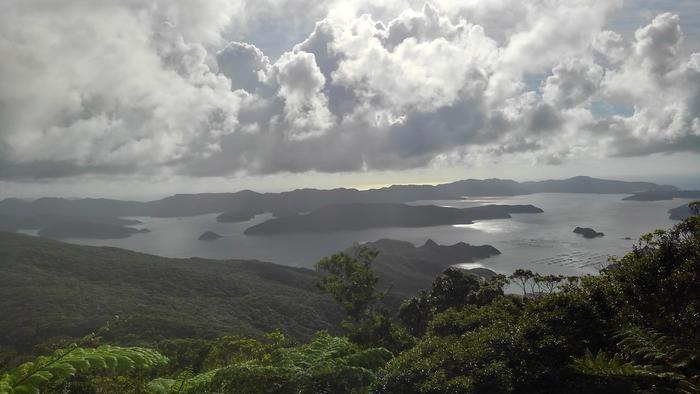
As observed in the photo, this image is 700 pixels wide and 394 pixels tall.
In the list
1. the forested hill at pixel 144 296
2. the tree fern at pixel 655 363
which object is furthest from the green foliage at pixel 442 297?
the forested hill at pixel 144 296

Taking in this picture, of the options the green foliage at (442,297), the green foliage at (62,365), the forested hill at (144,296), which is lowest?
the forested hill at (144,296)

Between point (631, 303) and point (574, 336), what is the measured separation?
2386 mm

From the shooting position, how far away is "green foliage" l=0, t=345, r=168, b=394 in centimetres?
516

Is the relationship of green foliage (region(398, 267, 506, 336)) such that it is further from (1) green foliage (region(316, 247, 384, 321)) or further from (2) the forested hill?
(2) the forested hill

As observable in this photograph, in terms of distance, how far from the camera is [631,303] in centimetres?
995

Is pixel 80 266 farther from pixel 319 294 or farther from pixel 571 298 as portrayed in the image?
pixel 571 298

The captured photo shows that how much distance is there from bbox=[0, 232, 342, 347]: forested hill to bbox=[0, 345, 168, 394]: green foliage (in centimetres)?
6933

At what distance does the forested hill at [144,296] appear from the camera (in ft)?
290

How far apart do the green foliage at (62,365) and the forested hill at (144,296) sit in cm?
6933

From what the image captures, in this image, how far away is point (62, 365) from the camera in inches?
217

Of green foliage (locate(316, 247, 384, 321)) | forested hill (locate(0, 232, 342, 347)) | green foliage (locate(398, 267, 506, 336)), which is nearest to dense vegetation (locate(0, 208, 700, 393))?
green foliage (locate(398, 267, 506, 336))

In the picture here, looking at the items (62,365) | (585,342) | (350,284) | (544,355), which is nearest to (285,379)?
(62,365)

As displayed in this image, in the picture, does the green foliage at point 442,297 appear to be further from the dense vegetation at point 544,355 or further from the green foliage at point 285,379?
the green foliage at point 285,379

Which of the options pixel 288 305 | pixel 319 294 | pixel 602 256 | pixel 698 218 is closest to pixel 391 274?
pixel 319 294
